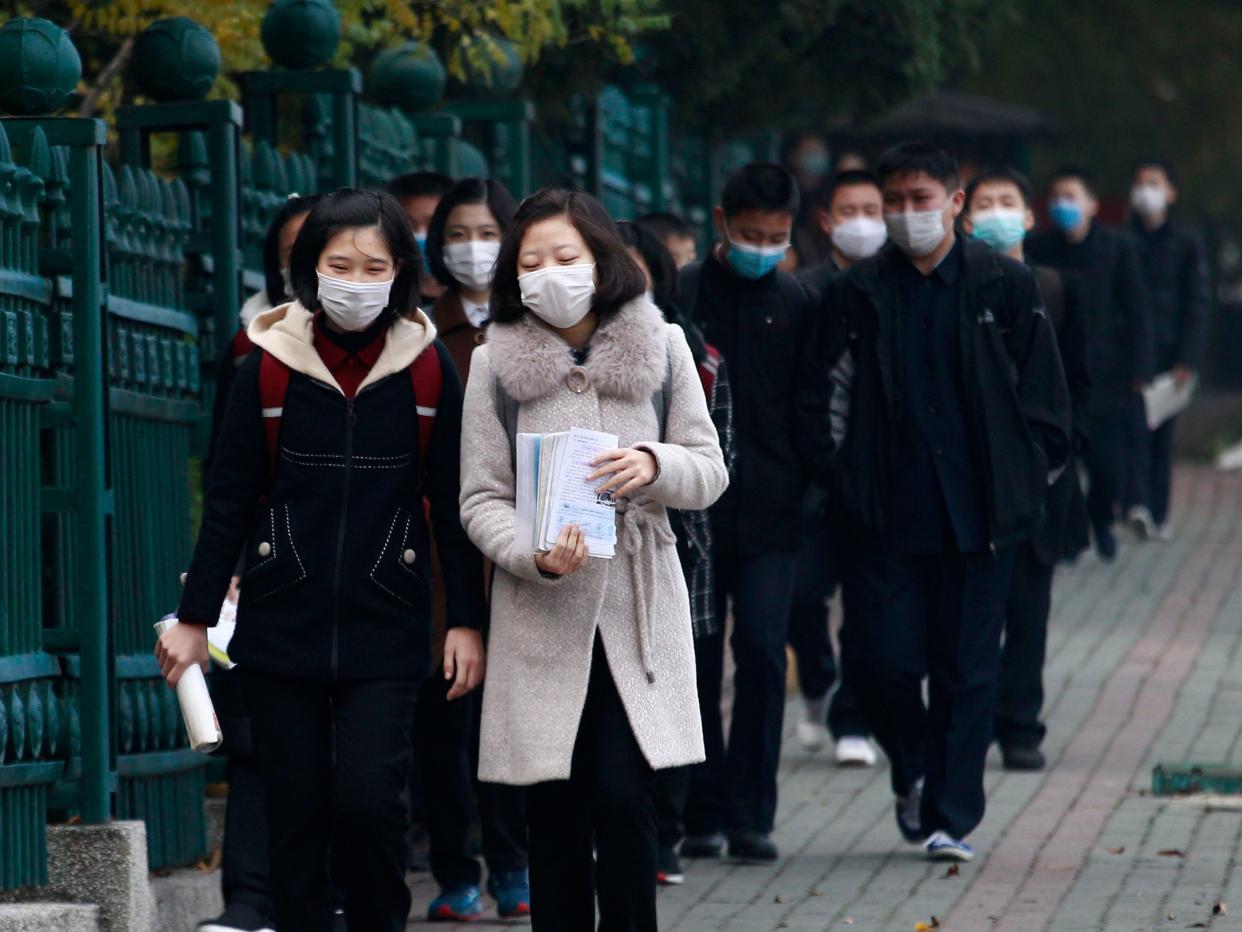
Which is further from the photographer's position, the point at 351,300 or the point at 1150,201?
the point at 1150,201

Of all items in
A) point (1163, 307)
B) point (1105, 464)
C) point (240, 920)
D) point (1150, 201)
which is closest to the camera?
point (240, 920)

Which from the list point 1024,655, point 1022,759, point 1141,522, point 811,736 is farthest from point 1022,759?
point 1141,522

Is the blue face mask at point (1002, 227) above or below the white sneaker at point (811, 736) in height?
above

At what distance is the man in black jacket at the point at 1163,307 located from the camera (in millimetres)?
15664

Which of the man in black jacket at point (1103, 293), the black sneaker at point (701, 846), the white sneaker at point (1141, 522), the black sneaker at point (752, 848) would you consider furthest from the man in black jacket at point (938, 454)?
the white sneaker at point (1141, 522)

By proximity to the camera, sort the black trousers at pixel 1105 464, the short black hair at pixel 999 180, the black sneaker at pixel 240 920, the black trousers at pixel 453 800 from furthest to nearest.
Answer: the black trousers at pixel 1105 464 < the short black hair at pixel 999 180 < the black trousers at pixel 453 800 < the black sneaker at pixel 240 920

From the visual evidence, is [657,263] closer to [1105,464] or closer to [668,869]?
[668,869]

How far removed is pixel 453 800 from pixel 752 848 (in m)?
1.17

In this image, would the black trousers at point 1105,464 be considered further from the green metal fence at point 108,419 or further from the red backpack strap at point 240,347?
the red backpack strap at point 240,347

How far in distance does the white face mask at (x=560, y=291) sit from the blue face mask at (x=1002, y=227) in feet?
13.1

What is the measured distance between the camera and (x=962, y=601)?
25.1ft

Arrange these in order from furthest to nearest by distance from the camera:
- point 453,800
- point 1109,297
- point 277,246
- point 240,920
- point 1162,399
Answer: point 1162,399
point 1109,297
point 453,800
point 277,246
point 240,920

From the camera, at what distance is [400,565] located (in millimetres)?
5477

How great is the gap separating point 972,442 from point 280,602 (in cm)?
285
